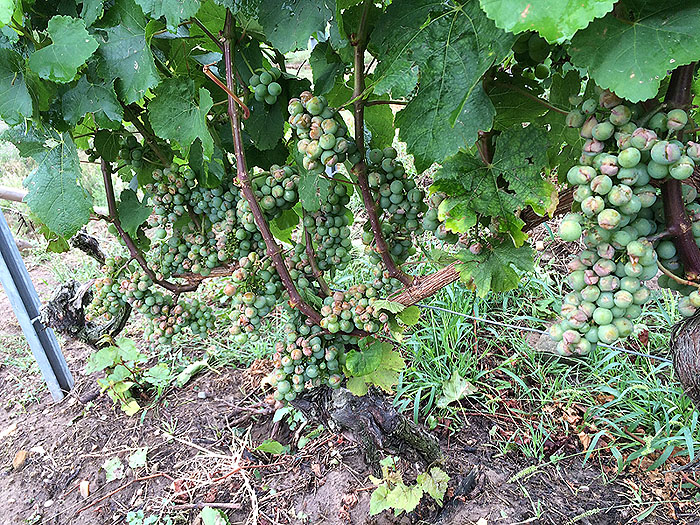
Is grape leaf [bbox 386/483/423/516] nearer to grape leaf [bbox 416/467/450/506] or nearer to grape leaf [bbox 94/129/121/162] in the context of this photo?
grape leaf [bbox 416/467/450/506]

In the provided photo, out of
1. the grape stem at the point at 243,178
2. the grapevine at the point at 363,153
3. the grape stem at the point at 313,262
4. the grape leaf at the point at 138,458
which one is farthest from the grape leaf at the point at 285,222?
the grape leaf at the point at 138,458

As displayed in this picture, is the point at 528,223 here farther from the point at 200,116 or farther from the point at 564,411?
the point at 564,411

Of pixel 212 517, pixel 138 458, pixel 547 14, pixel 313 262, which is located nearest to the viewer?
pixel 547 14

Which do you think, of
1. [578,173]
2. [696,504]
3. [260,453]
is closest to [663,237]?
[578,173]

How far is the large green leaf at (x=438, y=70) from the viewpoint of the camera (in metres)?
0.96

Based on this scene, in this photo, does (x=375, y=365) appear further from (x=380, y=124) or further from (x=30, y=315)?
(x=30, y=315)

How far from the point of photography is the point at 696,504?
6.84 ft

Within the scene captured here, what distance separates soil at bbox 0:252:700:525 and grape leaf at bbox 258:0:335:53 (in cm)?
156

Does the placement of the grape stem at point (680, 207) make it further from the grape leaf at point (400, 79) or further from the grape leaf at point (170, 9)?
the grape leaf at point (170, 9)

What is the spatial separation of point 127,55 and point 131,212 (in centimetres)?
73

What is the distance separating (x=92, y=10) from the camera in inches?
50.4

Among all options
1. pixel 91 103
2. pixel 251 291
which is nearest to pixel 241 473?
pixel 251 291

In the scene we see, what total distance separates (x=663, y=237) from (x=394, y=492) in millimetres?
1470

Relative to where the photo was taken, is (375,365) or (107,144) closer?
(375,365)
